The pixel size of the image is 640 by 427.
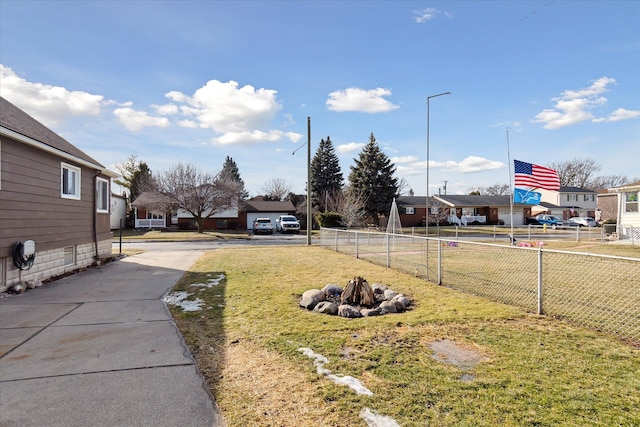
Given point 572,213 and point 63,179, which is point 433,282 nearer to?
point 63,179

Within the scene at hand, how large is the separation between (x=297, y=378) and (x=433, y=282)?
5859 mm

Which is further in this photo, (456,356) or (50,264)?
(50,264)

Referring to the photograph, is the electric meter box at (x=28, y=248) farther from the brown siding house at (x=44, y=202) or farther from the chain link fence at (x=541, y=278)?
the chain link fence at (x=541, y=278)

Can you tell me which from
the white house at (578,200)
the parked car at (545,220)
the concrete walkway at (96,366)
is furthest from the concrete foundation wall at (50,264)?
the white house at (578,200)

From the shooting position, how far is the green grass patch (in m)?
2.84

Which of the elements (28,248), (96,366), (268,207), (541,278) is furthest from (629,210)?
(268,207)

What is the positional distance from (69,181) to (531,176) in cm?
1840

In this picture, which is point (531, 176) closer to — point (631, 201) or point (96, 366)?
point (631, 201)

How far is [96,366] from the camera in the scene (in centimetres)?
384

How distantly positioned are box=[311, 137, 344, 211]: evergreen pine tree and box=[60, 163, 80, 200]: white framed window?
39.7 meters

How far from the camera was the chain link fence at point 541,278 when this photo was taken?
5.53 metres

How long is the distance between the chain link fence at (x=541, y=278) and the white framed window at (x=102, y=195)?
982cm

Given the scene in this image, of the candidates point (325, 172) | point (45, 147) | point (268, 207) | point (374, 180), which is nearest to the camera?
point (45, 147)

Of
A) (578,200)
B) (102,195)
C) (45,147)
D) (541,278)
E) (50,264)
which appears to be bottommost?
(50,264)
